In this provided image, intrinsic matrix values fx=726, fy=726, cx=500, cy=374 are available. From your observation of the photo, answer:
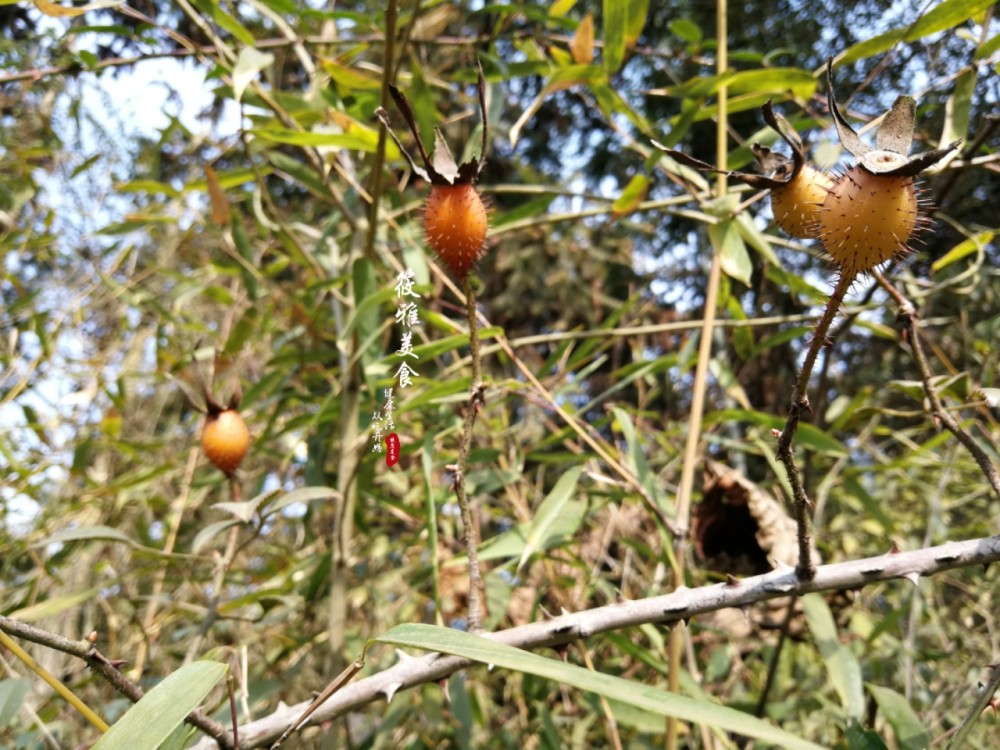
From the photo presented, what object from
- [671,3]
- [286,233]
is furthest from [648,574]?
[671,3]

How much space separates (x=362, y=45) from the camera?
1.02 metres

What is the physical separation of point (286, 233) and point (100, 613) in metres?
1.15

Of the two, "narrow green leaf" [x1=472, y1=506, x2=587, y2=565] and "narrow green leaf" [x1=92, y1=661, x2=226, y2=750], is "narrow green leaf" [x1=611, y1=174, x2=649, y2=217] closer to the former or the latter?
"narrow green leaf" [x1=472, y1=506, x2=587, y2=565]

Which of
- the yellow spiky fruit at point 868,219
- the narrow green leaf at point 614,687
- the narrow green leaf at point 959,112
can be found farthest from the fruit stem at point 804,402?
the narrow green leaf at point 959,112

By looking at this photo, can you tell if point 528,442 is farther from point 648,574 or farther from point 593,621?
point 593,621

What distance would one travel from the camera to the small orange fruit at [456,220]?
1.55 ft

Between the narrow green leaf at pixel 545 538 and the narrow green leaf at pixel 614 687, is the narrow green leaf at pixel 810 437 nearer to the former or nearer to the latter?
the narrow green leaf at pixel 545 538

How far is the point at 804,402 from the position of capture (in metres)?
0.38

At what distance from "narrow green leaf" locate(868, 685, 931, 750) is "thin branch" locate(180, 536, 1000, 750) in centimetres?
25

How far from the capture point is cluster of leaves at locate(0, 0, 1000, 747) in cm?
75

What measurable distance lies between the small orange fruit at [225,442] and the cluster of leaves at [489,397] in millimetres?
100

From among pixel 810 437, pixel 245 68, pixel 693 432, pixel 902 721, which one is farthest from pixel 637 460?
pixel 245 68

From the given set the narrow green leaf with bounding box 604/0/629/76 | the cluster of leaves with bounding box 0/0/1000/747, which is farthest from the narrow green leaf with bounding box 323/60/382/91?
the narrow green leaf with bounding box 604/0/629/76

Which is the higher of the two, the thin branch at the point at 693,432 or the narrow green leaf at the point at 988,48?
the narrow green leaf at the point at 988,48
